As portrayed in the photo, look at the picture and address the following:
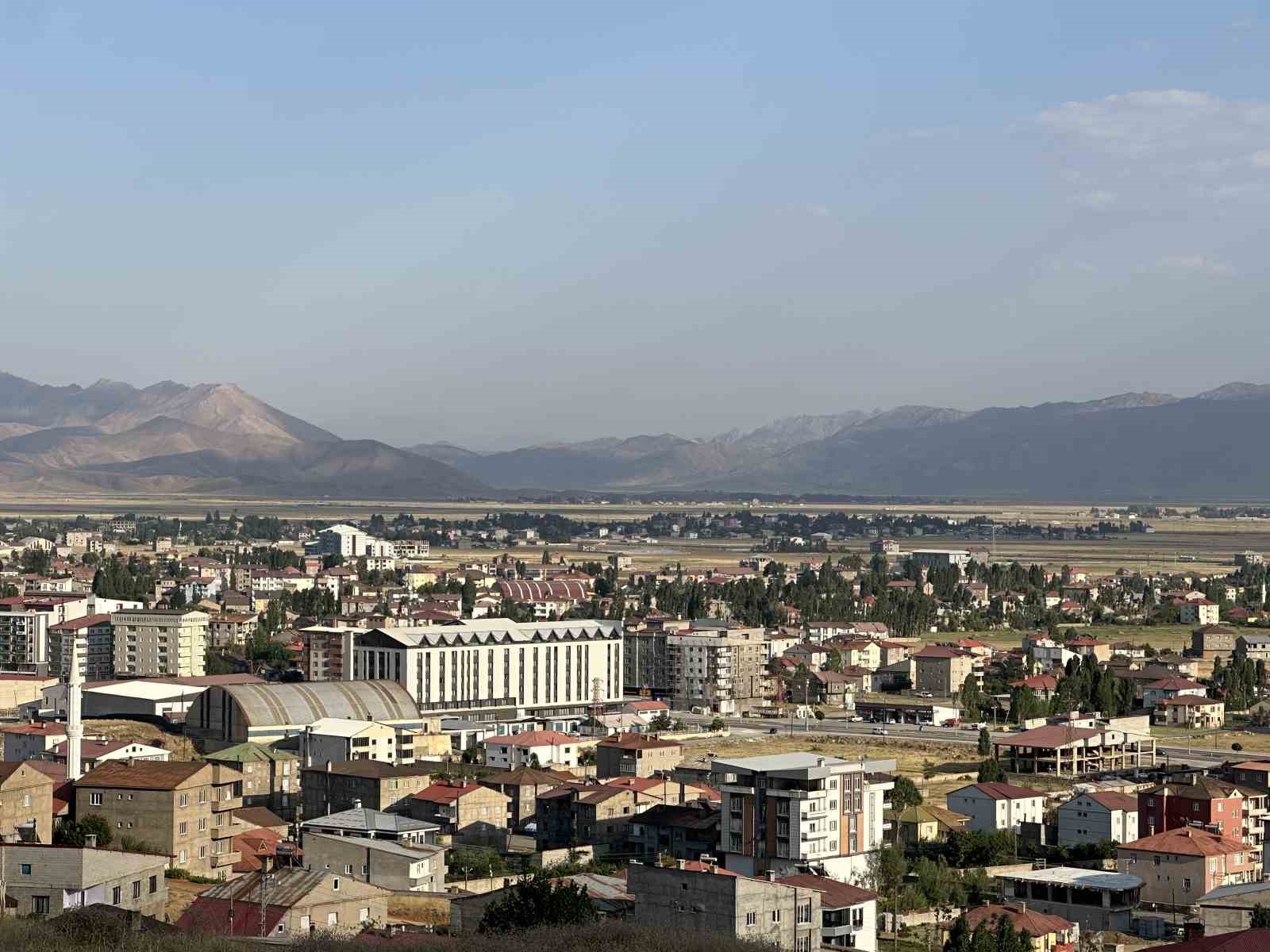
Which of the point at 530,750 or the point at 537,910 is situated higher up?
the point at 537,910

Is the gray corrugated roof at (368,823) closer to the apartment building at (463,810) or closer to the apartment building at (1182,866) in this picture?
the apartment building at (463,810)

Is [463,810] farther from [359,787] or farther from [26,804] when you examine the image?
[26,804]

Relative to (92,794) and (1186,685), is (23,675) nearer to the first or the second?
(92,794)

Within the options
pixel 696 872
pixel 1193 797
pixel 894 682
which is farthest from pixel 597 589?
pixel 696 872

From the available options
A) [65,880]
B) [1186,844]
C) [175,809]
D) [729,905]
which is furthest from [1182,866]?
[65,880]

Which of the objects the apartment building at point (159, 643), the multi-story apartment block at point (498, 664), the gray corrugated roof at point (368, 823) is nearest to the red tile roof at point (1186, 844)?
the gray corrugated roof at point (368, 823)
